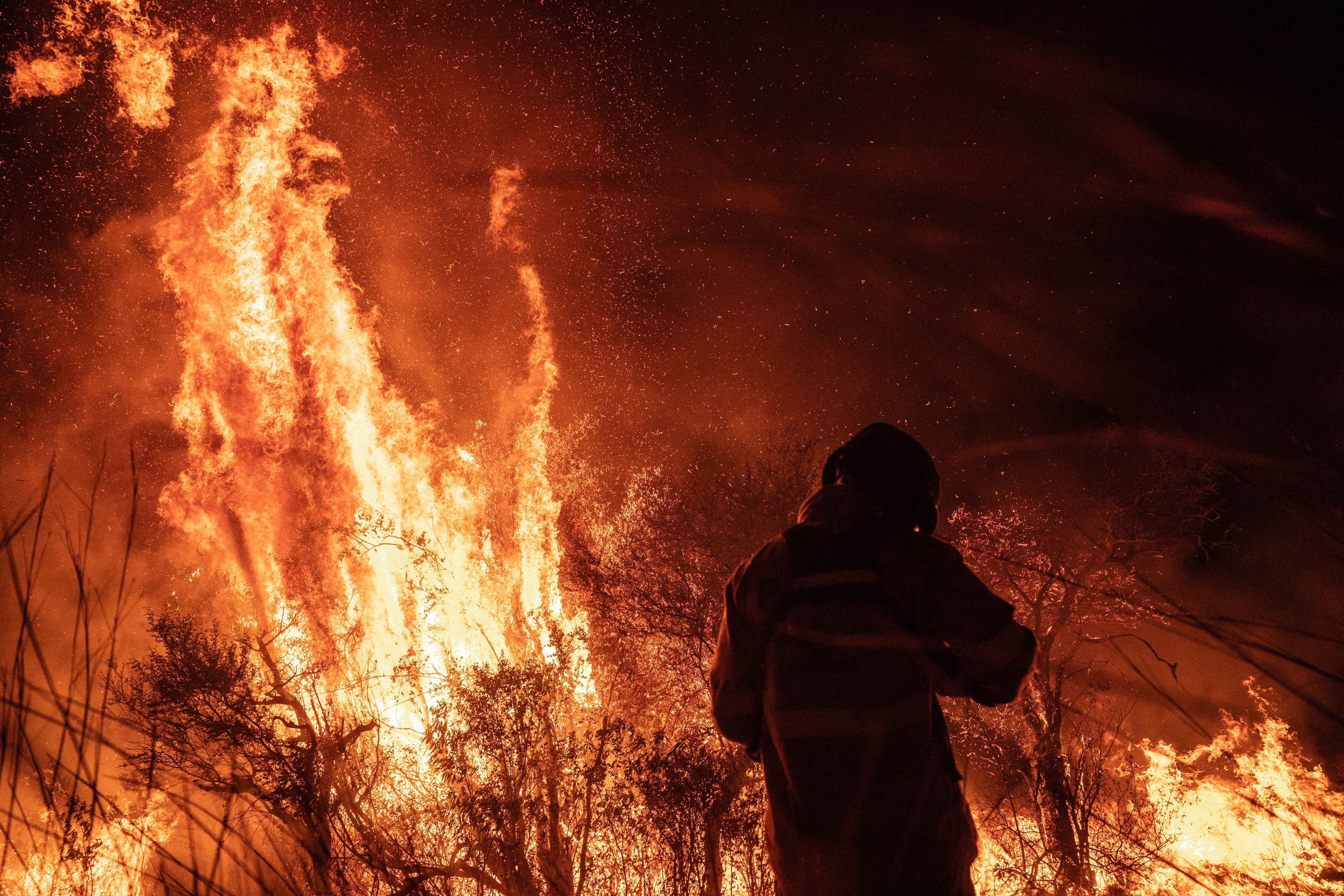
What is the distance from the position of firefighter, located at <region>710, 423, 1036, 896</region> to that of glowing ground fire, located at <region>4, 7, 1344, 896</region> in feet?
34.0

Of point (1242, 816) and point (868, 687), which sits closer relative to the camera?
point (868, 687)

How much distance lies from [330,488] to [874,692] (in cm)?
1658

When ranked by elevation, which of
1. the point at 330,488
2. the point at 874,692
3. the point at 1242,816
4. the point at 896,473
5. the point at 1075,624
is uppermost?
the point at 330,488

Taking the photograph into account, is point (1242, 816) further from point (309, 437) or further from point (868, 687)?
point (309, 437)

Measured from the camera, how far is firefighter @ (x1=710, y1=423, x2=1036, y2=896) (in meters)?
2.13

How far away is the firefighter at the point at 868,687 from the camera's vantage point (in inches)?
83.8

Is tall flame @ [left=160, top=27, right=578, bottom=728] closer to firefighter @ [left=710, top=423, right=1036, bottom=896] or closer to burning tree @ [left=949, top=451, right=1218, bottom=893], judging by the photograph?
burning tree @ [left=949, top=451, right=1218, bottom=893]

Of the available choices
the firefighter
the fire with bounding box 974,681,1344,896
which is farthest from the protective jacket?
the fire with bounding box 974,681,1344,896

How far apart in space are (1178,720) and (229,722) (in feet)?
75.9

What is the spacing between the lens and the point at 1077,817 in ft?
35.3

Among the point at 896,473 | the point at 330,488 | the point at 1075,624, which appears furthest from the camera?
the point at 330,488

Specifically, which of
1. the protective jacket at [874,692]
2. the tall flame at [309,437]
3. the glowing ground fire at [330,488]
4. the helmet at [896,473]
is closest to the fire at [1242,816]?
the glowing ground fire at [330,488]

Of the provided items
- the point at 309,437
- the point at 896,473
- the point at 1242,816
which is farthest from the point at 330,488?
the point at 1242,816

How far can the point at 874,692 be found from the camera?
2209 mm
